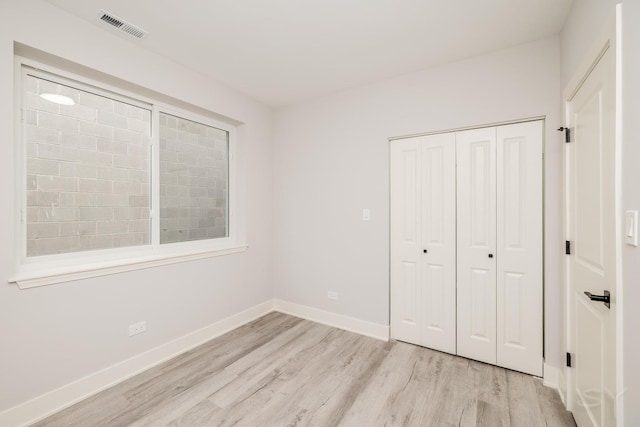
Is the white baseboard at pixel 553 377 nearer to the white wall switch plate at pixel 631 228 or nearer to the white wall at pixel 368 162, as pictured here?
the white wall at pixel 368 162

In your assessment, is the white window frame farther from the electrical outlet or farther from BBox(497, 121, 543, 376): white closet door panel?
BBox(497, 121, 543, 376): white closet door panel

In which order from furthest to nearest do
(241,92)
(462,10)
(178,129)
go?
(241,92) < (178,129) < (462,10)

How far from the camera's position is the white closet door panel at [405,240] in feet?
9.24

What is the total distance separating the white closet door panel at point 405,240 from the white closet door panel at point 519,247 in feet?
2.31

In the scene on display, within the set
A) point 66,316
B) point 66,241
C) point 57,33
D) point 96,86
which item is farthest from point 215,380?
point 57,33

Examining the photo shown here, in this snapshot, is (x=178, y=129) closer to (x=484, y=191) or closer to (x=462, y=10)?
(x=462, y=10)

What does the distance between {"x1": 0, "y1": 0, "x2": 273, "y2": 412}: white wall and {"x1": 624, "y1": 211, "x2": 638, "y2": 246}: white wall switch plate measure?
3107 mm

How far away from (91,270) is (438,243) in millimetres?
2961

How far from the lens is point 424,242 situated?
2775 mm

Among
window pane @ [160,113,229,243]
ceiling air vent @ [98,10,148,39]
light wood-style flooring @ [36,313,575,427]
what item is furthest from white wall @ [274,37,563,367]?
ceiling air vent @ [98,10,148,39]

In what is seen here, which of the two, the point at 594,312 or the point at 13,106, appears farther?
the point at 13,106

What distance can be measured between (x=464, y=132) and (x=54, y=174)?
341cm

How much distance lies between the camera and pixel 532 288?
228 cm

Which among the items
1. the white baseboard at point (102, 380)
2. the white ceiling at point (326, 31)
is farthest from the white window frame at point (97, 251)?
the white baseboard at point (102, 380)
